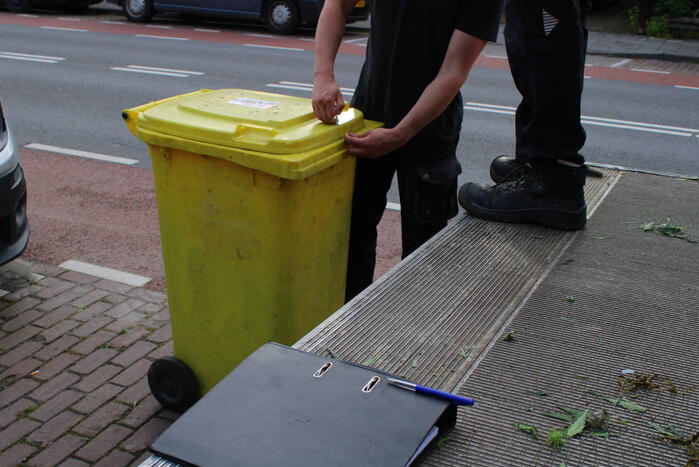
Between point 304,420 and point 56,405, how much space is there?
2103 mm

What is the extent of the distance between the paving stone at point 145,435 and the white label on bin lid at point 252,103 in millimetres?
1390

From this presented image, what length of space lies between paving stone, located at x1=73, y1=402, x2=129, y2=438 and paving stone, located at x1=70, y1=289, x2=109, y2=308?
967 mm

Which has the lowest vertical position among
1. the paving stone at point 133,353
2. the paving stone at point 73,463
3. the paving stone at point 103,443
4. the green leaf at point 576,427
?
the paving stone at point 133,353

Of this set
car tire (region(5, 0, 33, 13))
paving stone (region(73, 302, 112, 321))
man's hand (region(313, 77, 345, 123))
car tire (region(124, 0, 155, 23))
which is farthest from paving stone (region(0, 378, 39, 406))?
car tire (region(5, 0, 33, 13))

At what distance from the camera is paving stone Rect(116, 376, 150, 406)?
332 centimetres

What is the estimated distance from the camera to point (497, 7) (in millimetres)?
2658

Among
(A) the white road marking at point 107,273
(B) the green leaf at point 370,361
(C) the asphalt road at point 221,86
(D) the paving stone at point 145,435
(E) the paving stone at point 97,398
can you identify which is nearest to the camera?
(B) the green leaf at point 370,361

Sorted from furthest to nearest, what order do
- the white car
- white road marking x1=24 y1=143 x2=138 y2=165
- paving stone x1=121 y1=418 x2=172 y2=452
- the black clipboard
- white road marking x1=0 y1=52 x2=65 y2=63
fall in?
white road marking x1=0 y1=52 x2=65 y2=63 < white road marking x1=24 y1=143 x2=138 y2=165 < the white car < paving stone x1=121 y1=418 x2=172 y2=452 < the black clipboard

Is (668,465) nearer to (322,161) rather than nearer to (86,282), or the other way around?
(322,161)

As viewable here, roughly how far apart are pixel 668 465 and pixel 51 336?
121 inches

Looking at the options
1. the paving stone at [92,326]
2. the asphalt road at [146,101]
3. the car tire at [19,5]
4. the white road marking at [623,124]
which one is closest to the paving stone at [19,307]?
the paving stone at [92,326]

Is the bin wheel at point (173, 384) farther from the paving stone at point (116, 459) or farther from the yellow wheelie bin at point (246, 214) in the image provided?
the paving stone at point (116, 459)

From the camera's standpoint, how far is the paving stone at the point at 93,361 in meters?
3.50

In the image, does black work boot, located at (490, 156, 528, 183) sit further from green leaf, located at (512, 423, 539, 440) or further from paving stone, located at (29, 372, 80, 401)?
paving stone, located at (29, 372, 80, 401)
